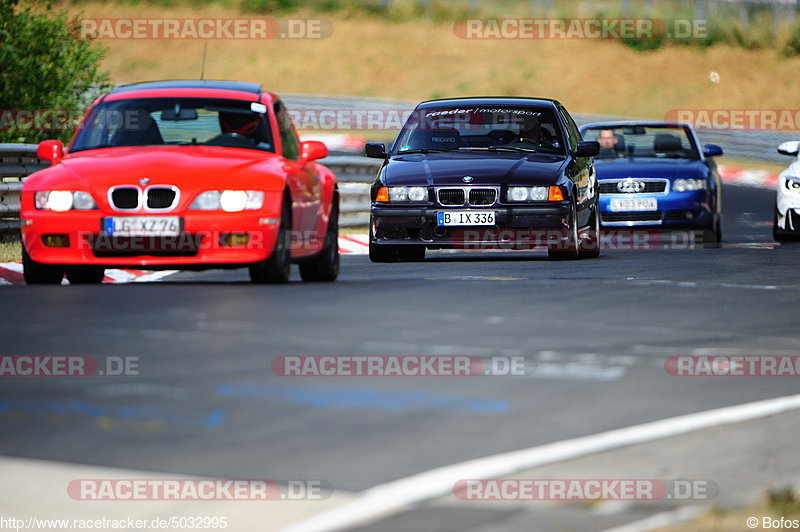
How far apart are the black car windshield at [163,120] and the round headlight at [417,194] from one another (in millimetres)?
2493

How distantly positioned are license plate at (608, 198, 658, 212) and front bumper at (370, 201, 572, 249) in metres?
4.36

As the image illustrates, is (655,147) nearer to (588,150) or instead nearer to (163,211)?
(588,150)

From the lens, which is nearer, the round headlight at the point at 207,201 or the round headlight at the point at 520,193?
the round headlight at the point at 207,201

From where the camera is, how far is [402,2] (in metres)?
71.6

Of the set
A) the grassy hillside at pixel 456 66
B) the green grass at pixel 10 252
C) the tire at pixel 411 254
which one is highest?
the green grass at pixel 10 252

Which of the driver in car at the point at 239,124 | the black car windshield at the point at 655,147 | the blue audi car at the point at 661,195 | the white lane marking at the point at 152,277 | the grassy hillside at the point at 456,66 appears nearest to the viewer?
the driver in car at the point at 239,124

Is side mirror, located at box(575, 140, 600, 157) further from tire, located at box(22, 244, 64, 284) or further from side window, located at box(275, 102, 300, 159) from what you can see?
tire, located at box(22, 244, 64, 284)

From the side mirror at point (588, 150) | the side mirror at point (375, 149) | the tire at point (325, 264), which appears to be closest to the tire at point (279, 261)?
the tire at point (325, 264)

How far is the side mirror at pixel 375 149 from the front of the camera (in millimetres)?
15418

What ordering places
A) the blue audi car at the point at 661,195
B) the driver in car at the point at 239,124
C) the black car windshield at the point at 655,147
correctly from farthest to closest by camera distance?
the black car windshield at the point at 655,147 → the blue audi car at the point at 661,195 → the driver in car at the point at 239,124

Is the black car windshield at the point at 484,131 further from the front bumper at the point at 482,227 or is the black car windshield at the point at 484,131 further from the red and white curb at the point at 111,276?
the red and white curb at the point at 111,276

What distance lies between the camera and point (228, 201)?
11.2 m

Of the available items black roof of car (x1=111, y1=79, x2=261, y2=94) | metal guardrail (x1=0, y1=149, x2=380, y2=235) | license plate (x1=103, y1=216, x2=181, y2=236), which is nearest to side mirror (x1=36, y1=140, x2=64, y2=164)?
black roof of car (x1=111, y1=79, x2=261, y2=94)

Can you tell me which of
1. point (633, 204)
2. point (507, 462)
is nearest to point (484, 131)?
point (633, 204)
